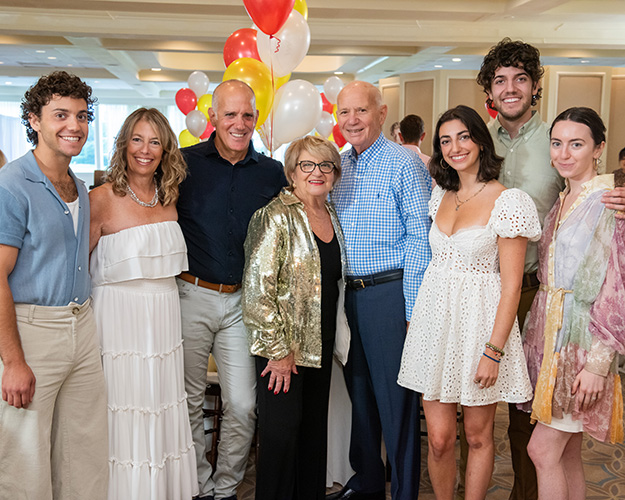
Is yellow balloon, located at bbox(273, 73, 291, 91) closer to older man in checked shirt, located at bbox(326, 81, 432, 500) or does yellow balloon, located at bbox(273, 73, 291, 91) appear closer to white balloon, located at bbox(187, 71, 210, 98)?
older man in checked shirt, located at bbox(326, 81, 432, 500)

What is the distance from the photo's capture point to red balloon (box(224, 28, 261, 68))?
4.59 metres

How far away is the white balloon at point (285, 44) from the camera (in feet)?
13.0

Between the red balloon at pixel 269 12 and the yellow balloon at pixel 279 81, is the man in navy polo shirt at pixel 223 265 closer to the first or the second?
the red balloon at pixel 269 12

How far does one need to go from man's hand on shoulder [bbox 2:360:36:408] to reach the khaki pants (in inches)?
1.8

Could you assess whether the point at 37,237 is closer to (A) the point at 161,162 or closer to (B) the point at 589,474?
(A) the point at 161,162

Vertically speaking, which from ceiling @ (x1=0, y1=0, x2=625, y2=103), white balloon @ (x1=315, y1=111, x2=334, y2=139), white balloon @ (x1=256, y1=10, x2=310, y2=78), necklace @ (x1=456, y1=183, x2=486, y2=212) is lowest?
necklace @ (x1=456, y1=183, x2=486, y2=212)

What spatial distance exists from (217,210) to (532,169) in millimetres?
1337

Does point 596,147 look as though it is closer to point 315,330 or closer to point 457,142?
point 457,142

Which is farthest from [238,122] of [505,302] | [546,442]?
[546,442]

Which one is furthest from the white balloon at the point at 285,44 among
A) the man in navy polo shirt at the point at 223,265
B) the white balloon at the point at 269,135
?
Answer: the man in navy polo shirt at the point at 223,265

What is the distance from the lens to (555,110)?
30.4 ft

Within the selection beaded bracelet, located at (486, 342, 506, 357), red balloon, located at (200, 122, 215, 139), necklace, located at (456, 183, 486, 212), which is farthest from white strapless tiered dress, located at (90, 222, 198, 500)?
red balloon, located at (200, 122, 215, 139)

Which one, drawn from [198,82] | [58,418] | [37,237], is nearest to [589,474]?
[58,418]

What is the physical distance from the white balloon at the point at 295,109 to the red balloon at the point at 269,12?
0.49m
